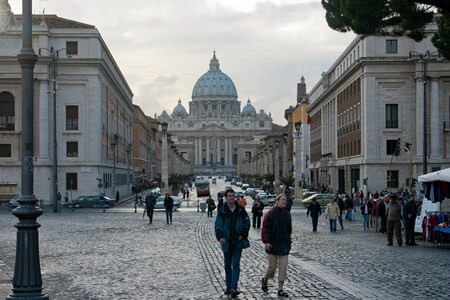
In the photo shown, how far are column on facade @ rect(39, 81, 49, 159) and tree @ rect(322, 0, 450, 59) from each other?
3744 centimetres

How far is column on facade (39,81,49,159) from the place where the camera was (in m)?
57.2

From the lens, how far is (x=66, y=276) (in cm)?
1482

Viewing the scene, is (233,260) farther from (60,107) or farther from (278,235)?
(60,107)

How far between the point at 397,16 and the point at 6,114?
40755 mm

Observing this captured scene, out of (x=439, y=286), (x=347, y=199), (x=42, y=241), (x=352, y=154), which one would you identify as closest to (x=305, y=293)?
(x=439, y=286)

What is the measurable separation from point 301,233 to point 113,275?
13562 mm

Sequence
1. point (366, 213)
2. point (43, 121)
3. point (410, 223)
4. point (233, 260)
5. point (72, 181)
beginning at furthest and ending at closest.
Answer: point (72, 181)
point (43, 121)
point (366, 213)
point (410, 223)
point (233, 260)

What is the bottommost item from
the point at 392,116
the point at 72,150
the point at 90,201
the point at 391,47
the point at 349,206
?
the point at 90,201

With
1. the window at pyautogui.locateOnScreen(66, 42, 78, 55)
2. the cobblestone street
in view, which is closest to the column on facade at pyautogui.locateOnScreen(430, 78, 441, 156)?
the window at pyautogui.locateOnScreen(66, 42, 78, 55)

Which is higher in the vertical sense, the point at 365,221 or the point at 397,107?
the point at 397,107

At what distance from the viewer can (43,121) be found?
5731 centimetres

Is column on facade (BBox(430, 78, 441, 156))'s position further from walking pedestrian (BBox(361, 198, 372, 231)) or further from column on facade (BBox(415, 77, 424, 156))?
walking pedestrian (BBox(361, 198, 372, 231))

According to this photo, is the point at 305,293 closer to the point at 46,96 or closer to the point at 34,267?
the point at 34,267

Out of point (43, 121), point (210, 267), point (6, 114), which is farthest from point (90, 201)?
point (210, 267)
